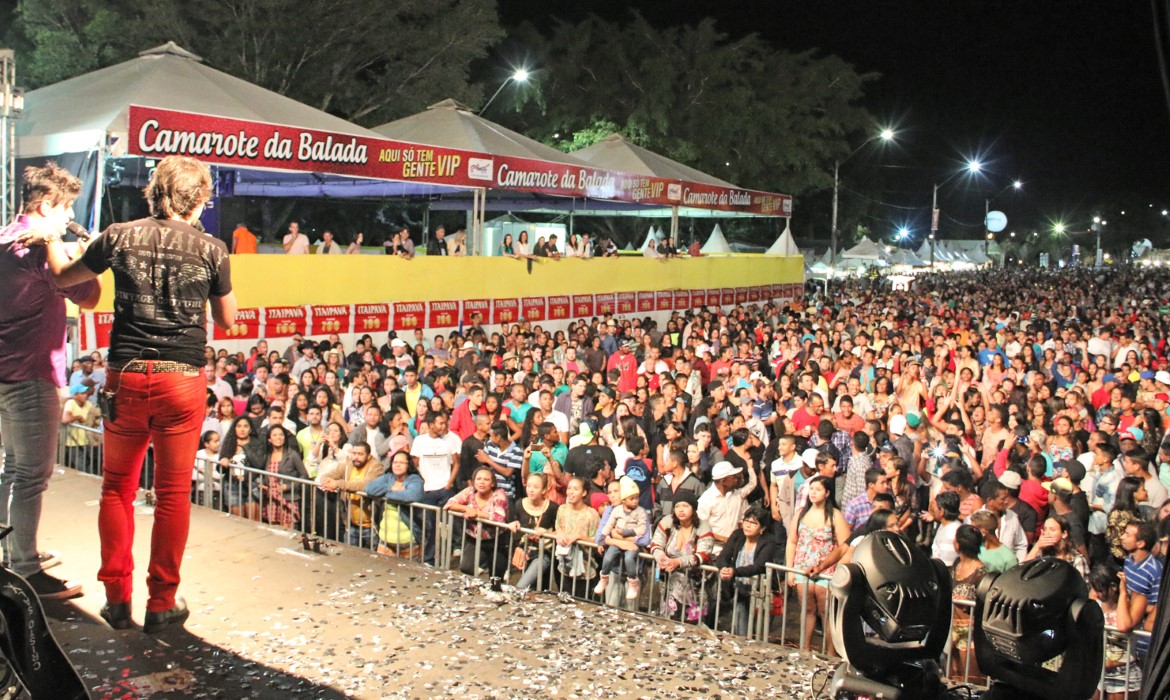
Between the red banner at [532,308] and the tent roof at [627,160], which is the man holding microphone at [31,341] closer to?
the red banner at [532,308]

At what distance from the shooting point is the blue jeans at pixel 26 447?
418cm

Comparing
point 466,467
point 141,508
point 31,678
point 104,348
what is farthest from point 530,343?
point 31,678

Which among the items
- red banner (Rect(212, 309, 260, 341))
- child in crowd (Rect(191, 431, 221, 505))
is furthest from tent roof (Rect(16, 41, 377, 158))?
child in crowd (Rect(191, 431, 221, 505))

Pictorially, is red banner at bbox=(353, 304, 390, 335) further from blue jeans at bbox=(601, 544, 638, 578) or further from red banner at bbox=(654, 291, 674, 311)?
blue jeans at bbox=(601, 544, 638, 578)

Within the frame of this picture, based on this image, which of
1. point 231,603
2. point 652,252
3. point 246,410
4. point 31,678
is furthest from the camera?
point 652,252

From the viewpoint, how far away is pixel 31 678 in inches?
116

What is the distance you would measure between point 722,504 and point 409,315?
35.5 feet

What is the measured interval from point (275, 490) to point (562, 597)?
351cm

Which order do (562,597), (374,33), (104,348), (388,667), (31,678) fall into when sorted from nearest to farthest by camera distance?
1. (31,678)
2. (388,667)
3. (562,597)
4. (104,348)
5. (374,33)

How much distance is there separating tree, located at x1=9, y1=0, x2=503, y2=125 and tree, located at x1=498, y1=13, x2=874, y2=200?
10957mm

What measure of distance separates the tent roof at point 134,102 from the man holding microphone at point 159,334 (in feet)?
32.1

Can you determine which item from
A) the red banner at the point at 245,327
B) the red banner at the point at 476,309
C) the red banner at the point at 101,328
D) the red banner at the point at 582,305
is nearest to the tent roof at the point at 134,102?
the red banner at the point at 101,328

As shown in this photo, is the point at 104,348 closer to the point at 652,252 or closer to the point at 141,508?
the point at 141,508

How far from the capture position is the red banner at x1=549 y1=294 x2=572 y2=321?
20672 millimetres
